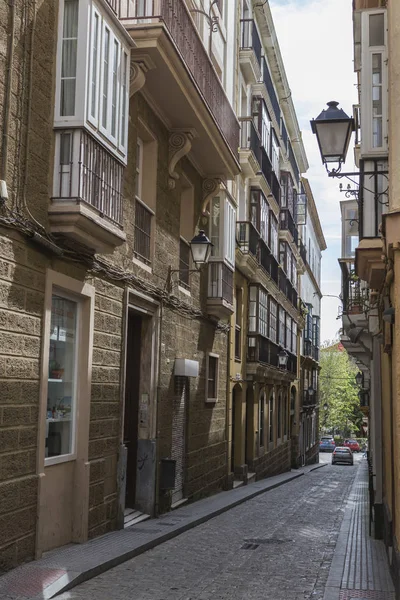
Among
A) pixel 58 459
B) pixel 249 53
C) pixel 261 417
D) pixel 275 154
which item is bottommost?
pixel 58 459

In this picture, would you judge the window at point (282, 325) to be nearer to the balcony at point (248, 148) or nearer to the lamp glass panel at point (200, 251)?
the balcony at point (248, 148)

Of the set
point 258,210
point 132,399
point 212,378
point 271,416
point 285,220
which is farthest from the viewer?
point 285,220

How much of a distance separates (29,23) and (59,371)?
3.94 meters

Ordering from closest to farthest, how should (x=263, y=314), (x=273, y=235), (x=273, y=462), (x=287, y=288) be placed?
(x=263, y=314)
(x=273, y=235)
(x=273, y=462)
(x=287, y=288)

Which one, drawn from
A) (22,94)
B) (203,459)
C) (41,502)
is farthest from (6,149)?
(203,459)

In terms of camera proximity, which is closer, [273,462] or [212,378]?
[212,378]

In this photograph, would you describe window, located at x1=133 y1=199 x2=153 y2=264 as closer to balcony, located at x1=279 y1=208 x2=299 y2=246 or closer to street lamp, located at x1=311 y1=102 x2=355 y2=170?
street lamp, located at x1=311 y1=102 x2=355 y2=170

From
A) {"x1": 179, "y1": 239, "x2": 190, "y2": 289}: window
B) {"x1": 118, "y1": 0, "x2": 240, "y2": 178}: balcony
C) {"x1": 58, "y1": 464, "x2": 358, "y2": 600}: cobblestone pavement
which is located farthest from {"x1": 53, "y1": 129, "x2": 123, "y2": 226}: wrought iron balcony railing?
{"x1": 179, "y1": 239, "x2": 190, "y2": 289}: window

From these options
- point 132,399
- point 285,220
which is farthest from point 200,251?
point 285,220

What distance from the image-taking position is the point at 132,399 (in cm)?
1316

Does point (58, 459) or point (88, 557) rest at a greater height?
point (58, 459)

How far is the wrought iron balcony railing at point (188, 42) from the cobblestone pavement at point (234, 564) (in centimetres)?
699

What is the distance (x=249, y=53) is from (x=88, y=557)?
1727cm

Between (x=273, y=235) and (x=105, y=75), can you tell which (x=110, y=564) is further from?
(x=273, y=235)
